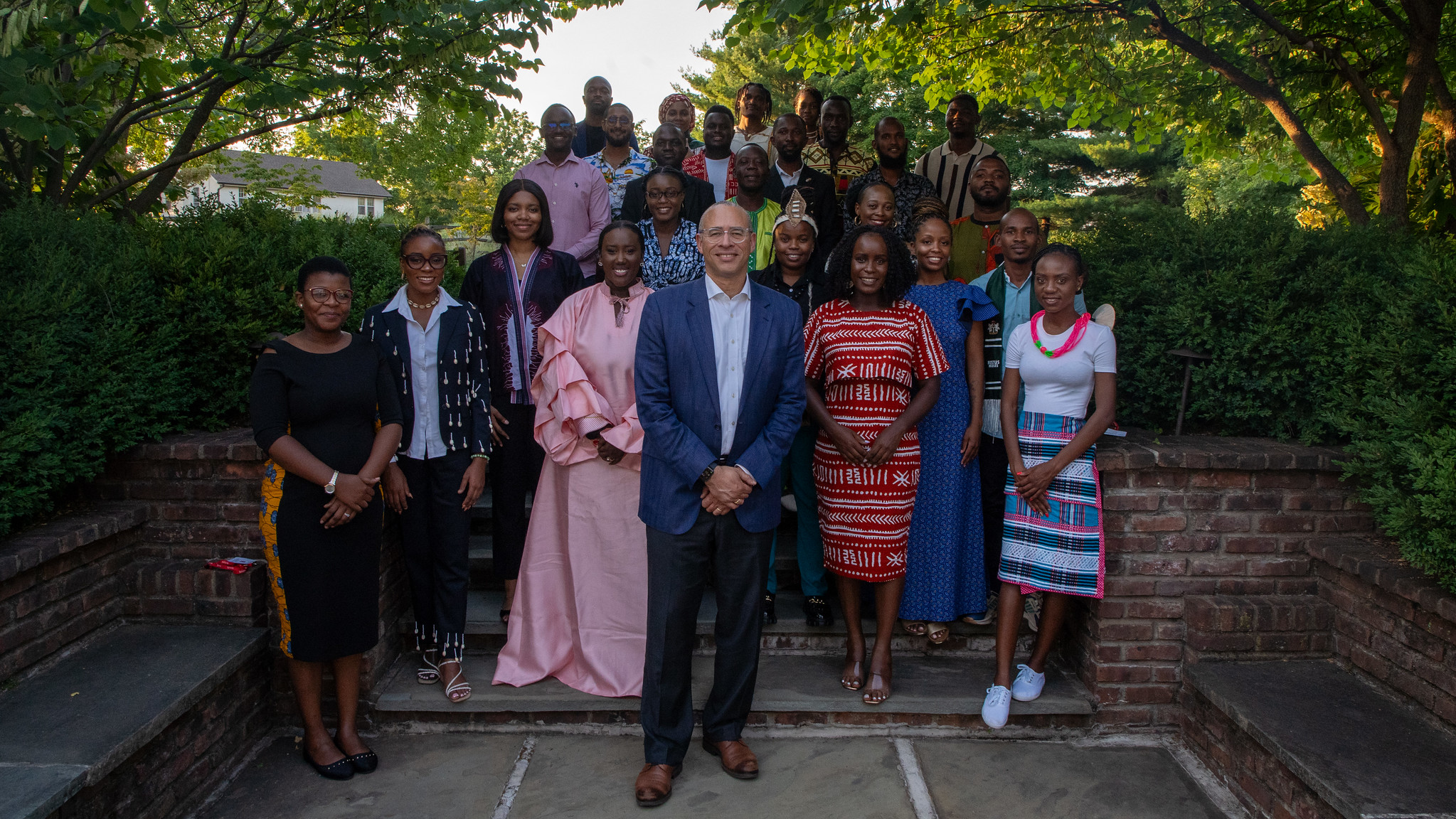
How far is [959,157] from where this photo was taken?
19.2ft

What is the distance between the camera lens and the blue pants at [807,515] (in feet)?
13.8

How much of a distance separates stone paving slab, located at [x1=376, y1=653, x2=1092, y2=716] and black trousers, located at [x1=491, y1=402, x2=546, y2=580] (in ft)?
1.82

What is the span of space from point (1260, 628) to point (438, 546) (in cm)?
359

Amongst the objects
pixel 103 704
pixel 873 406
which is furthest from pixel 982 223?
pixel 103 704

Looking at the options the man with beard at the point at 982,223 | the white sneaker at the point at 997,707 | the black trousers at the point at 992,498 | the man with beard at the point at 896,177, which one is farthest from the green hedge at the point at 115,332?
the white sneaker at the point at 997,707

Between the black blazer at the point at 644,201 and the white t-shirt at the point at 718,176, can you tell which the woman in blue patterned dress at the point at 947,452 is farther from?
the white t-shirt at the point at 718,176

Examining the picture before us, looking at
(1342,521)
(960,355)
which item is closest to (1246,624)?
(1342,521)

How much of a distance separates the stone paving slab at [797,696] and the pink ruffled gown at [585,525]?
80 millimetres

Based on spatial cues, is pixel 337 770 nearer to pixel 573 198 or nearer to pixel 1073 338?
pixel 573 198

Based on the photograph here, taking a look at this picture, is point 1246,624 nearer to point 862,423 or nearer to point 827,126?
point 862,423

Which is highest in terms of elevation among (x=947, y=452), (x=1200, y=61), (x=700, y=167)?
(x=1200, y=61)

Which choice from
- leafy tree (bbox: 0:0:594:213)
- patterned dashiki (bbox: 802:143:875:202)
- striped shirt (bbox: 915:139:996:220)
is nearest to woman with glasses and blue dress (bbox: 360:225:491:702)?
leafy tree (bbox: 0:0:594:213)

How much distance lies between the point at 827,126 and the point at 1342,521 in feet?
12.7

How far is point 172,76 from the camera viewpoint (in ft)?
16.8
